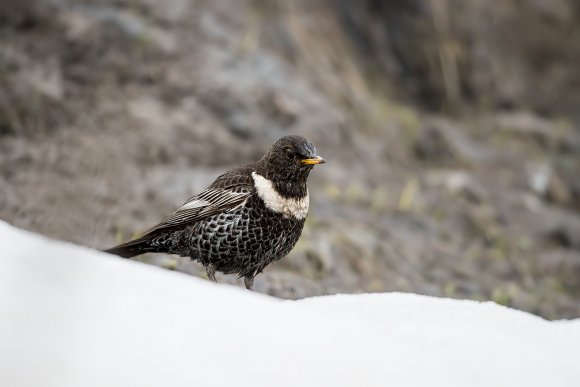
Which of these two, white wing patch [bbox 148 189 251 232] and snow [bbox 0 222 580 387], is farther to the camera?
white wing patch [bbox 148 189 251 232]

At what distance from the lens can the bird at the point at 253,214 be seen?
5.12 metres

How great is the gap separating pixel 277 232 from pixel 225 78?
453 cm

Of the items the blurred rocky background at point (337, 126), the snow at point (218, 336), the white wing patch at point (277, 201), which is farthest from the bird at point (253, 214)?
the snow at point (218, 336)

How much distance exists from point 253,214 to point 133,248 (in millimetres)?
909

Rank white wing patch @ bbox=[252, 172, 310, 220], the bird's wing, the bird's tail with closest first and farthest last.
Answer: white wing patch @ bbox=[252, 172, 310, 220] → the bird's wing → the bird's tail

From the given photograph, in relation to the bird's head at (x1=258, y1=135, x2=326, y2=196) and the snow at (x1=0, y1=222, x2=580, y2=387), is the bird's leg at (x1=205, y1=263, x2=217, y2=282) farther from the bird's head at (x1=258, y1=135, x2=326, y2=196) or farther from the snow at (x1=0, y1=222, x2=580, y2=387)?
the snow at (x1=0, y1=222, x2=580, y2=387)

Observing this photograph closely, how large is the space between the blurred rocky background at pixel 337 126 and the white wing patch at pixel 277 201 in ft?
3.34

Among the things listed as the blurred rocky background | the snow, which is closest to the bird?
the blurred rocky background

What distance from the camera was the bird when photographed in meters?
5.12

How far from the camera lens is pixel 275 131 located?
917cm

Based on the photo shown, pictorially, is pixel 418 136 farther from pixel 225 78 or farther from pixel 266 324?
pixel 266 324

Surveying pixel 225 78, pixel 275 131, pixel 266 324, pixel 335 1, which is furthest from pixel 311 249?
pixel 335 1

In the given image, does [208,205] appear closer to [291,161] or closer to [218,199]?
[218,199]

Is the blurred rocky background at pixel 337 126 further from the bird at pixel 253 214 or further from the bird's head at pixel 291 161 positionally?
the bird's head at pixel 291 161
